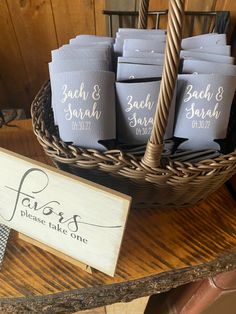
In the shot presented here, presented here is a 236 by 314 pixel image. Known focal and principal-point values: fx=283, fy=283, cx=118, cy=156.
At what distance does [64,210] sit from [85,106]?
21 cm

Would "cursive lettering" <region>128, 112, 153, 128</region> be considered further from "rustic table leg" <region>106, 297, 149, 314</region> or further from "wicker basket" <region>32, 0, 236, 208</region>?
"rustic table leg" <region>106, 297, 149, 314</region>

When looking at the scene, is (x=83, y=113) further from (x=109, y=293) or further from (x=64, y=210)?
(x=109, y=293)

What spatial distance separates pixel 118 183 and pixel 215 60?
360mm

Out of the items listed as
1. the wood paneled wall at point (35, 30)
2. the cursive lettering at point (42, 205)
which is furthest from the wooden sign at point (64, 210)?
the wood paneled wall at point (35, 30)

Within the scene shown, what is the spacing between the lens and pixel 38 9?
1.00 metres

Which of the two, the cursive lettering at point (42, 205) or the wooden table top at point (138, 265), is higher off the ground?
the cursive lettering at point (42, 205)

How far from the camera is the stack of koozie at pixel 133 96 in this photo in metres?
0.56

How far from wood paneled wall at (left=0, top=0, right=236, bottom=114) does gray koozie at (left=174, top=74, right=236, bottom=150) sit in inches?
23.6

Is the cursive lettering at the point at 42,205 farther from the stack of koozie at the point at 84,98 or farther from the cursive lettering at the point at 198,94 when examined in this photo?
the cursive lettering at the point at 198,94

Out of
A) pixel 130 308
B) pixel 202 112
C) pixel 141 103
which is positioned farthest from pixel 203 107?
pixel 130 308

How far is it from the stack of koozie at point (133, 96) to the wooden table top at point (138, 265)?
0.65 ft

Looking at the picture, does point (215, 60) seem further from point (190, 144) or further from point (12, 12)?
point (12, 12)

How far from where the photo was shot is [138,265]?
62cm

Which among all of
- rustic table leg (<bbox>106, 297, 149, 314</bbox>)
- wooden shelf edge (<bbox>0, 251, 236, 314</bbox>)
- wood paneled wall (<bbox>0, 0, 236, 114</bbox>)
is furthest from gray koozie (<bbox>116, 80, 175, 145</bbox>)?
rustic table leg (<bbox>106, 297, 149, 314</bbox>)
